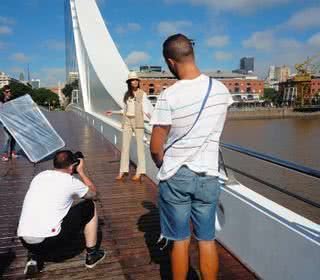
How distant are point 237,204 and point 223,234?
360 millimetres

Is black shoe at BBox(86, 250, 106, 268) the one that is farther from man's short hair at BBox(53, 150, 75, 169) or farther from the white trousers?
the white trousers

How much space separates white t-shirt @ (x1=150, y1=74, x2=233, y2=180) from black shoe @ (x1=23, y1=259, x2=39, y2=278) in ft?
3.98

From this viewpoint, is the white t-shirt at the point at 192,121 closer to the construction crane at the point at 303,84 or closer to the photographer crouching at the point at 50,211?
the photographer crouching at the point at 50,211

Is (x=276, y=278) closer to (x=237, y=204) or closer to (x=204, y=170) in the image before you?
(x=237, y=204)

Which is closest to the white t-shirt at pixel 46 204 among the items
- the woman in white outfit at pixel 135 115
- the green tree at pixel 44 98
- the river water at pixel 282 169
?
the woman in white outfit at pixel 135 115

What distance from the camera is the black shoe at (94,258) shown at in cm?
268

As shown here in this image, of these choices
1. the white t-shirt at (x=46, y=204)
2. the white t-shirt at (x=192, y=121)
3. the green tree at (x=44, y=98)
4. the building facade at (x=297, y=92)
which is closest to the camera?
the white t-shirt at (x=192, y=121)

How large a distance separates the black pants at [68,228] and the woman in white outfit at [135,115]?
2242 mm

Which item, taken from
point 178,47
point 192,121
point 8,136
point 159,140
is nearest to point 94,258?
point 159,140

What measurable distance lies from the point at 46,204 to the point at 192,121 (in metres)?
1.15

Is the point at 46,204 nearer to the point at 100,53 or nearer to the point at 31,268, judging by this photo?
the point at 31,268

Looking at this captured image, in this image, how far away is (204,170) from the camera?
1858mm

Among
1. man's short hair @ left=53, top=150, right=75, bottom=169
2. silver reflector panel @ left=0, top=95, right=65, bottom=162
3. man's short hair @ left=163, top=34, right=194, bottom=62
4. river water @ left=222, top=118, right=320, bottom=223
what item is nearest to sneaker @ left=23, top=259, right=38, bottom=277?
man's short hair @ left=53, top=150, right=75, bottom=169

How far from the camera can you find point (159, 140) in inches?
72.2
